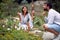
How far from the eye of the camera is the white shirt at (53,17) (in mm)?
8664

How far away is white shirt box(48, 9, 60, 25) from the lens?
28.4ft

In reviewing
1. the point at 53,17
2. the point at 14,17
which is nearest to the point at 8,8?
the point at 14,17

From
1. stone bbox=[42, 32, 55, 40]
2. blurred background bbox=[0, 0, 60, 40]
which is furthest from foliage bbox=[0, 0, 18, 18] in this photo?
stone bbox=[42, 32, 55, 40]

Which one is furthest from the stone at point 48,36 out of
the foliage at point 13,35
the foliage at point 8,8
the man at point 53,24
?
the foliage at point 8,8

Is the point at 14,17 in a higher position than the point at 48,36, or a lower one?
lower

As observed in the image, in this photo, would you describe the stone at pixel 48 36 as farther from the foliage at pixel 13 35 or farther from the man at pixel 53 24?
the foliage at pixel 13 35

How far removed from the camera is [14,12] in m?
13.5

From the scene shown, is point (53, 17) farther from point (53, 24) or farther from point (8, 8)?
point (8, 8)

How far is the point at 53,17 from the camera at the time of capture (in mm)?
8727

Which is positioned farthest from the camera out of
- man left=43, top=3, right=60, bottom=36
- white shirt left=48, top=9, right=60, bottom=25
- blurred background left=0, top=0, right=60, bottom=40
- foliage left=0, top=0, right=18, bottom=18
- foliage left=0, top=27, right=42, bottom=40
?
foliage left=0, top=0, right=18, bottom=18

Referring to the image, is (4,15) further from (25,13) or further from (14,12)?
(25,13)

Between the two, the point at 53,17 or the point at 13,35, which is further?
the point at 53,17

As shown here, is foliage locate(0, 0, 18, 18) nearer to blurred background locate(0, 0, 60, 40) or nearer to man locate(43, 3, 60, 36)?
blurred background locate(0, 0, 60, 40)

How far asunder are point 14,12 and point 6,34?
5259 mm
